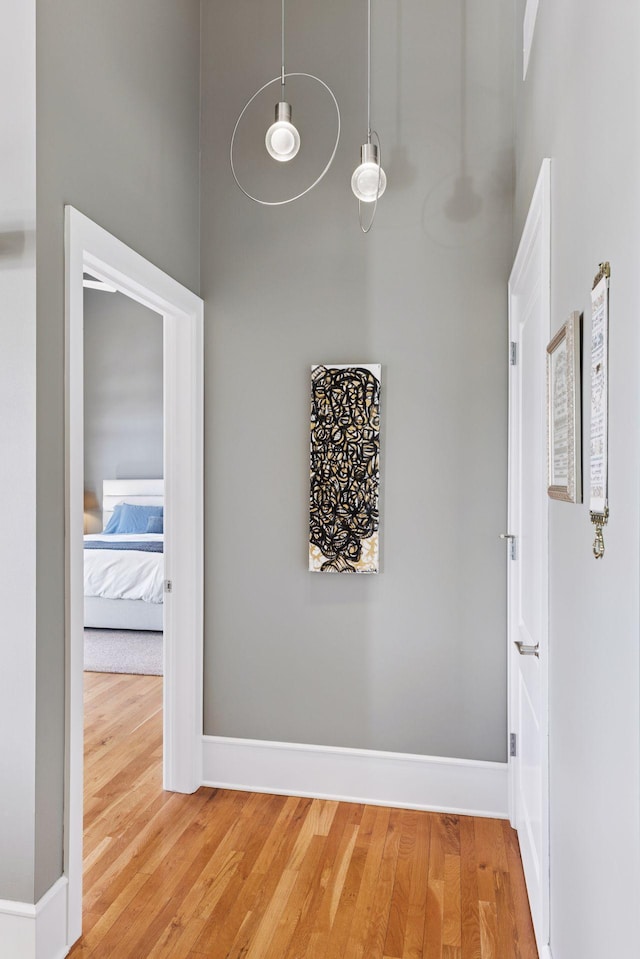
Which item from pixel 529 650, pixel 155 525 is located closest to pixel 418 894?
pixel 529 650

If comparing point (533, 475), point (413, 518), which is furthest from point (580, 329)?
point (413, 518)

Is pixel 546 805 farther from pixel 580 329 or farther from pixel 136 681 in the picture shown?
pixel 136 681

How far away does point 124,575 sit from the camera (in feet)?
17.3

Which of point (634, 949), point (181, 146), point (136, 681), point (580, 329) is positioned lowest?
point (136, 681)

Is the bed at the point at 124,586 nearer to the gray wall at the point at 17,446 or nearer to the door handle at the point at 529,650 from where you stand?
the gray wall at the point at 17,446

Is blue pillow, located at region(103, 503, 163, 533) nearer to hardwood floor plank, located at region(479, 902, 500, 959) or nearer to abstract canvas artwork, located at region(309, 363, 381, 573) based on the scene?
abstract canvas artwork, located at region(309, 363, 381, 573)

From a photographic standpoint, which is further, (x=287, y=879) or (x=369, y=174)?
(x=287, y=879)

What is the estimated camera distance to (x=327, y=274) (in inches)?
113

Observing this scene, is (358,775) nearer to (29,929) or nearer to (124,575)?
(29,929)

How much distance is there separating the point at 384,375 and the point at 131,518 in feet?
14.7

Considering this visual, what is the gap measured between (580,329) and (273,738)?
2.25 metres

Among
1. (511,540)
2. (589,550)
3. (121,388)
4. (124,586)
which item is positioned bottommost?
(124,586)

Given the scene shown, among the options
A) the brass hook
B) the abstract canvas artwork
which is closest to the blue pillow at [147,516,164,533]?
the abstract canvas artwork

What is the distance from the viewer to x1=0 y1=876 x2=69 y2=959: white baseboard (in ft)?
5.85
